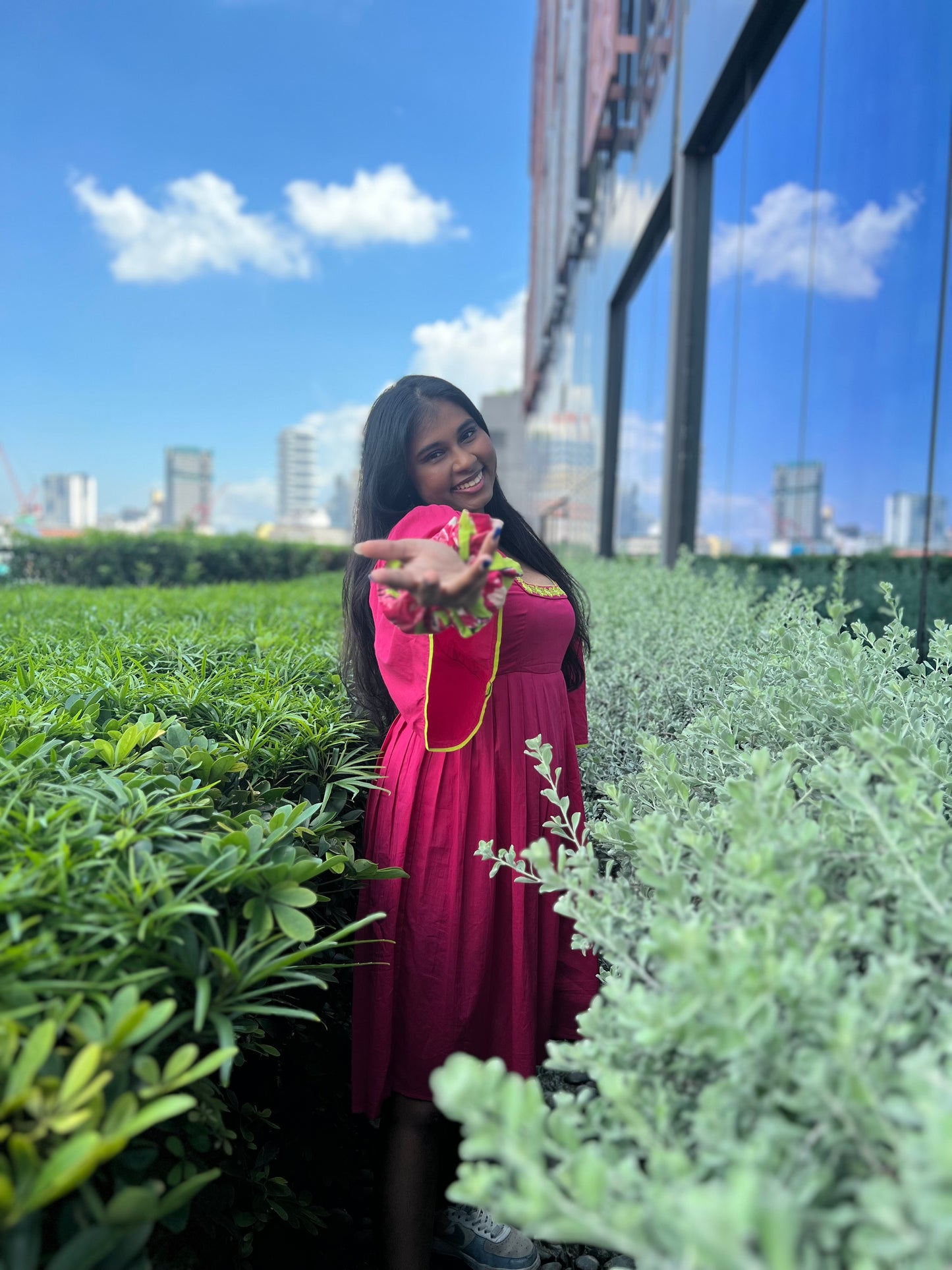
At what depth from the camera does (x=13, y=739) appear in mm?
1543

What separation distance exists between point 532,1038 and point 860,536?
4.47 metres

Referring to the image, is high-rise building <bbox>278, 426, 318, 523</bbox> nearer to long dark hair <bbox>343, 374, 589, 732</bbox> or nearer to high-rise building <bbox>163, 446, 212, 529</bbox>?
high-rise building <bbox>163, 446, 212, 529</bbox>

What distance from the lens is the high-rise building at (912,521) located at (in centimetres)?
434

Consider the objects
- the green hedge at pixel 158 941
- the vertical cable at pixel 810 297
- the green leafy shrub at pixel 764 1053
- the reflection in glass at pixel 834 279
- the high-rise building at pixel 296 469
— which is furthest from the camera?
the high-rise building at pixel 296 469

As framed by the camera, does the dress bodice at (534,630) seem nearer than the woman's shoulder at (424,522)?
No

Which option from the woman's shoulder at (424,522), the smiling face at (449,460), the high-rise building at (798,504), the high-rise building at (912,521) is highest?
the high-rise building at (798,504)

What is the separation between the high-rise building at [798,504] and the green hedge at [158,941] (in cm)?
470

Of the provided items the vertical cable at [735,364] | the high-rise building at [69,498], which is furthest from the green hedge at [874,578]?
the high-rise building at [69,498]

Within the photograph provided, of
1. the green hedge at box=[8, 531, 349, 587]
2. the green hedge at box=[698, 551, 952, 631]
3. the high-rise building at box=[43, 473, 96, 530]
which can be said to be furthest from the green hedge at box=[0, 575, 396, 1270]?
the high-rise building at box=[43, 473, 96, 530]

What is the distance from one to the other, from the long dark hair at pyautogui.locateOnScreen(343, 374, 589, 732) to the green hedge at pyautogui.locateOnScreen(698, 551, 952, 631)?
1633 millimetres

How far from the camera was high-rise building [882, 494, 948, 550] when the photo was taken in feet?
14.2

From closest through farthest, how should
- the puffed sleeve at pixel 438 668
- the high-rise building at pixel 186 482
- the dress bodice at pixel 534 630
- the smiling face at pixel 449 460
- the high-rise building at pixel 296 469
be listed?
1. the puffed sleeve at pixel 438 668
2. the dress bodice at pixel 534 630
3. the smiling face at pixel 449 460
4. the high-rise building at pixel 186 482
5. the high-rise building at pixel 296 469

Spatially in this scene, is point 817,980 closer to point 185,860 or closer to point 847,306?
point 185,860

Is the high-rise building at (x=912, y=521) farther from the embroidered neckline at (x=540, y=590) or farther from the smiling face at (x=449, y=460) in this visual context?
the smiling face at (x=449, y=460)
